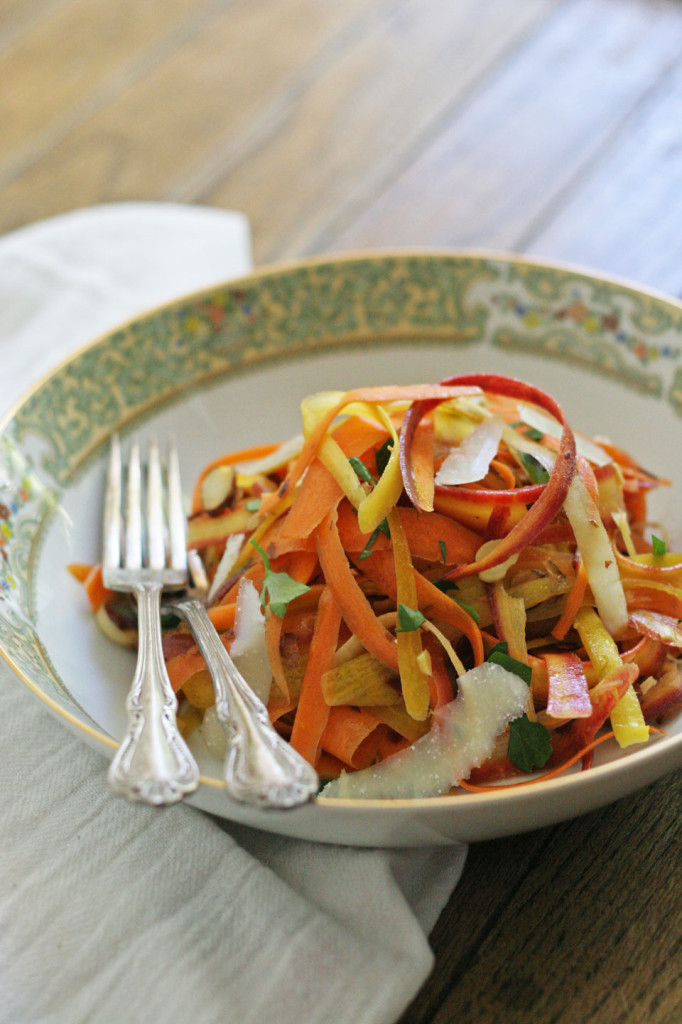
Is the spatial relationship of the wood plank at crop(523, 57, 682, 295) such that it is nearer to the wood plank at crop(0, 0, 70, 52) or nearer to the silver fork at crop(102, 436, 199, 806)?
the silver fork at crop(102, 436, 199, 806)

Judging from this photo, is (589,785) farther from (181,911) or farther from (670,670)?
(181,911)

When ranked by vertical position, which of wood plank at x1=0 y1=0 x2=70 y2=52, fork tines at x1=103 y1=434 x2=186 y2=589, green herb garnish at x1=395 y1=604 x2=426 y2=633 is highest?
wood plank at x1=0 y1=0 x2=70 y2=52

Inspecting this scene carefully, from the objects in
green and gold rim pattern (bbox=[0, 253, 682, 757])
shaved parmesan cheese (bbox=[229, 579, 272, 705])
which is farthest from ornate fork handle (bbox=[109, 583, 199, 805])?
green and gold rim pattern (bbox=[0, 253, 682, 757])

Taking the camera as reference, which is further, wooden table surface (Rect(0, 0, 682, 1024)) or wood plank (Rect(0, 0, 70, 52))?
wood plank (Rect(0, 0, 70, 52))

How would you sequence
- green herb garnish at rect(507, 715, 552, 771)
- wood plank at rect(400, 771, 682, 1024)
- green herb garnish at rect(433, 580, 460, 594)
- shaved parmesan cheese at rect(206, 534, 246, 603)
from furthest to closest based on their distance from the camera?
shaved parmesan cheese at rect(206, 534, 246, 603)
green herb garnish at rect(433, 580, 460, 594)
green herb garnish at rect(507, 715, 552, 771)
wood plank at rect(400, 771, 682, 1024)

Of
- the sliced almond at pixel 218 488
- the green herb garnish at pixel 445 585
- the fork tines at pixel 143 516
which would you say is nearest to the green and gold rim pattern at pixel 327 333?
the fork tines at pixel 143 516

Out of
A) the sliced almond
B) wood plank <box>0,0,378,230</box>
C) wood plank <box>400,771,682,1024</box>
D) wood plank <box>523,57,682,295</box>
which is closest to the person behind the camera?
wood plank <box>400,771,682,1024</box>

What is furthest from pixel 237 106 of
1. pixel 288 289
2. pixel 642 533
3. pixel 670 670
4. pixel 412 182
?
pixel 670 670

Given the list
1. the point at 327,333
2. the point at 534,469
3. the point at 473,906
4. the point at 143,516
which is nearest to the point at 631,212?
the point at 327,333
